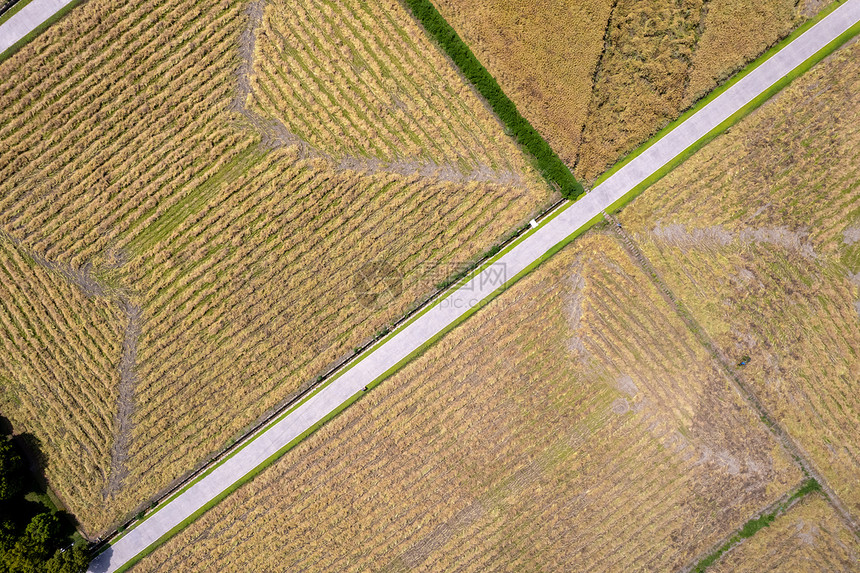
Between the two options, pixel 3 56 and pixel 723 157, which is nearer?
pixel 3 56

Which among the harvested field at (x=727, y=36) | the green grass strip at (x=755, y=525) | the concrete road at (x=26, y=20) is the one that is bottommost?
the green grass strip at (x=755, y=525)

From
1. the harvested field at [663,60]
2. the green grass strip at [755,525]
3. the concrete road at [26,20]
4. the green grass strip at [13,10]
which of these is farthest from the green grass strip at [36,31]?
the green grass strip at [755,525]

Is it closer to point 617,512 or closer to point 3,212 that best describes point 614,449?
point 617,512

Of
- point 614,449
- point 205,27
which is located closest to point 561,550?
point 614,449

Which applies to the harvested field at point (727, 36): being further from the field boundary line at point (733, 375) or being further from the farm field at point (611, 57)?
the field boundary line at point (733, 375)

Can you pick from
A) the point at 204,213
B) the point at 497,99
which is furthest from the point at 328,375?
the point at 497,99
